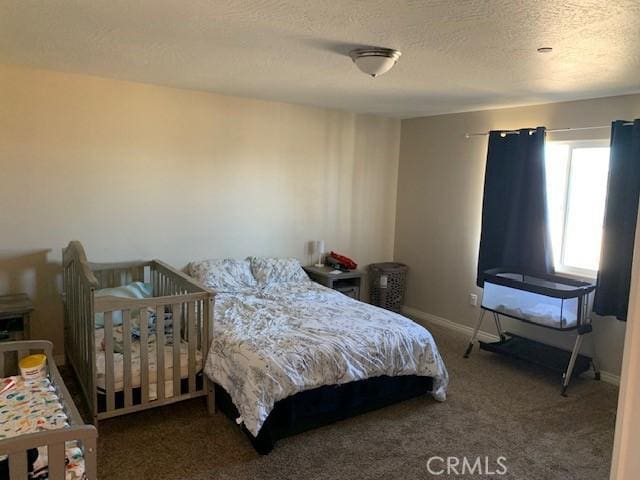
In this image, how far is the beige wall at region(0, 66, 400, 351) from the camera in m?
3.41

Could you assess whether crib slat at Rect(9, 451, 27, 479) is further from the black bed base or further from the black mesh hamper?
the black mesh hamper

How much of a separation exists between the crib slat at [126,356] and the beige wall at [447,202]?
328 cm

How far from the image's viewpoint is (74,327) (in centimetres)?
315

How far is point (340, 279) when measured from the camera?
15.5 ft

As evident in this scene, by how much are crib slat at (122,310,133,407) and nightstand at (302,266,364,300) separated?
216 centimetres

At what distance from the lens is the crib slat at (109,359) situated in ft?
8.66

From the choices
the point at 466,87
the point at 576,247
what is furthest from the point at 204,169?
the point at 576,247

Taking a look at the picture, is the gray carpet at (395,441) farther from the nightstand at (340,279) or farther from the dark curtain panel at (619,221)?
the nightstand at (340,279)

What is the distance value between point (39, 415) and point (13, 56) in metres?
2.34

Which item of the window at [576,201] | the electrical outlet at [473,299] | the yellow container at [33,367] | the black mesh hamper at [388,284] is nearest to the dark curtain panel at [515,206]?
the window at [576,201]

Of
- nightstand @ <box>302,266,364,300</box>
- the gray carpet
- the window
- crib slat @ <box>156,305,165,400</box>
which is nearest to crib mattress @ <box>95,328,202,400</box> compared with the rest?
crib slat @ <box>156,305,165,400</box>

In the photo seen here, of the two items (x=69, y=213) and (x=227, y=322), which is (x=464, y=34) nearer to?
(x=227, y=322)

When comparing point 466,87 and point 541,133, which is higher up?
point 466,87

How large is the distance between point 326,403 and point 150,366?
42.9 inches
